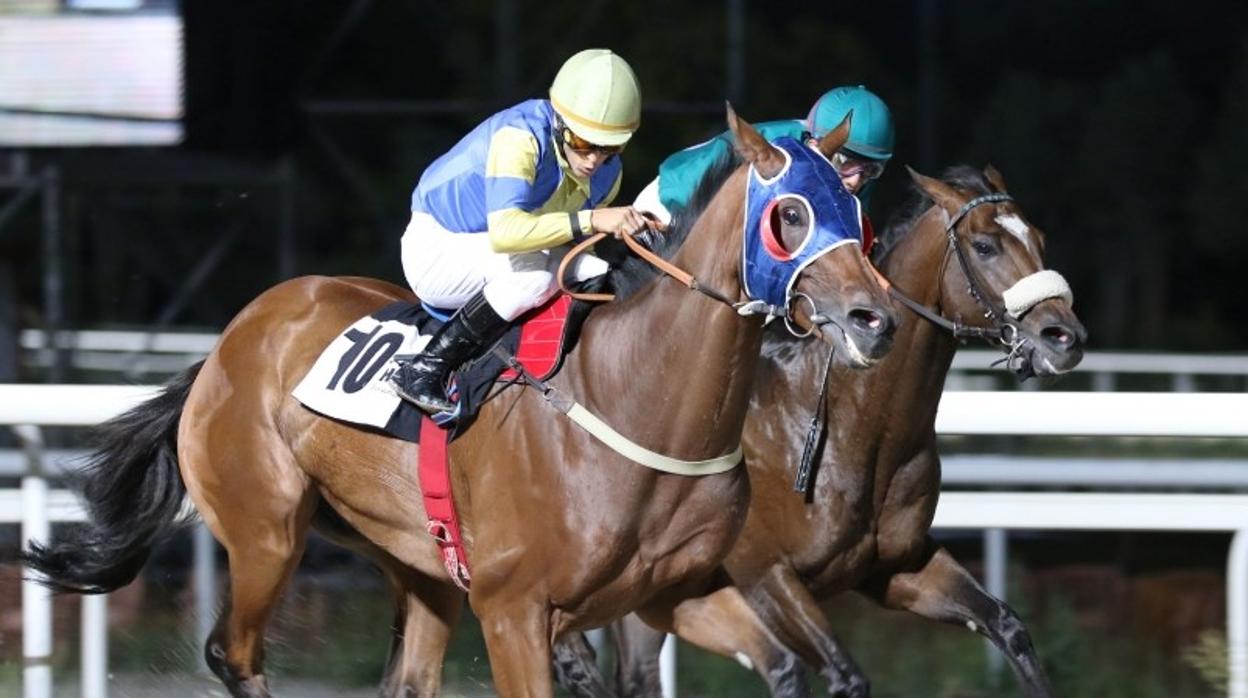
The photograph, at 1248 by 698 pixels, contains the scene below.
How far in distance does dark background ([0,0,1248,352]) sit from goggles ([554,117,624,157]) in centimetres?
651

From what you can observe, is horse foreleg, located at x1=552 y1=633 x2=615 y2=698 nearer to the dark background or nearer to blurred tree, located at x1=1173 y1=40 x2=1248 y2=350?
the dark background

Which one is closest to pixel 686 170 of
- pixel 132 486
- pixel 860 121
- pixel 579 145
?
pixel 579 145

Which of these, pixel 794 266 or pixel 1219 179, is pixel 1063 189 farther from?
pixel 794 266

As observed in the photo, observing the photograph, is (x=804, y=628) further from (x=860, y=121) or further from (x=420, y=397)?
(x=860, y=121)

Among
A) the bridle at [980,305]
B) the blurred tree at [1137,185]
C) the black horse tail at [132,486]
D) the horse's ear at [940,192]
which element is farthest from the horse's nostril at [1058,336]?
the blurred tree at [1137,185]

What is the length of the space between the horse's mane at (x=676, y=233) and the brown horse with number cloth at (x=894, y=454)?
2.45 ft

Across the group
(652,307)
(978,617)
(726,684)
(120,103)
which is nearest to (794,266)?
(652,307)

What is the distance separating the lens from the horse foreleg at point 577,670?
4.73m

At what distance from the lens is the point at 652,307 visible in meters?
3.92

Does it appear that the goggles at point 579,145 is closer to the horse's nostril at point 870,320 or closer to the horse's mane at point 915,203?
the horse's nostril at point 870,320

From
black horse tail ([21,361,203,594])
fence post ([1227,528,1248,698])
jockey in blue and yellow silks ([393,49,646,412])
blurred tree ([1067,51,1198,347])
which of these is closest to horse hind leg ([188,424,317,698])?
black horse tail ([21,361,203,594])

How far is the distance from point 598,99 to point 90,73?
16.6ft

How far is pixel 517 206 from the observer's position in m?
3.94

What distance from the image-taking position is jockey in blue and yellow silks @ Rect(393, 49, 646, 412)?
3906 millimetres
